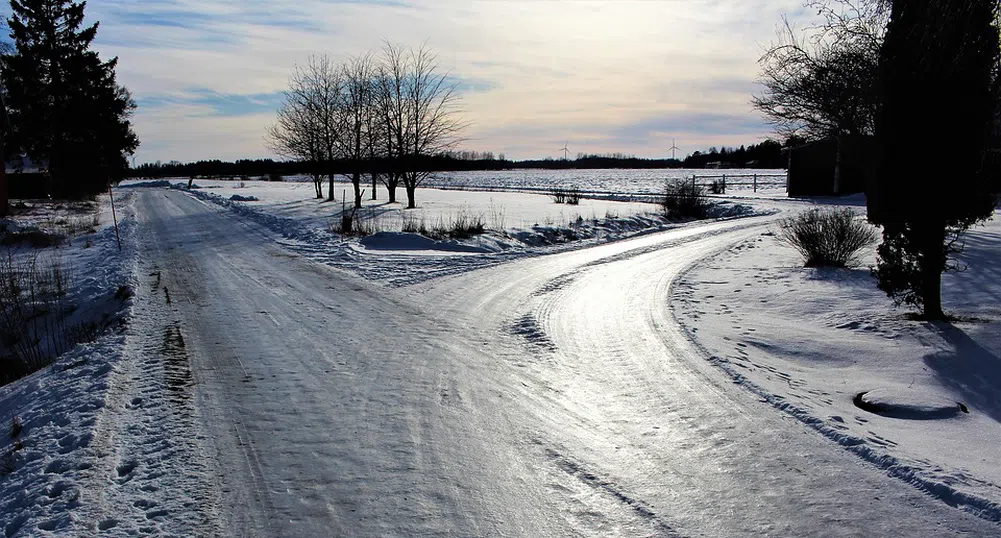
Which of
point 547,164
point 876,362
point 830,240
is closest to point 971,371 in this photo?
point 876,362

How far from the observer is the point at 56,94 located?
3816cm

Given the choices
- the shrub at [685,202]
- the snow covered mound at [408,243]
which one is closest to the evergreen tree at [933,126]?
the snow covered mound at [408,243]

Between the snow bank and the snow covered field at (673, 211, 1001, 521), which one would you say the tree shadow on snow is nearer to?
the snow covered field at (673, 211, 1001, 521)

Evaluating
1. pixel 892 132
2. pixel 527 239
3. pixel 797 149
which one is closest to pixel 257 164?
pixel 797 149

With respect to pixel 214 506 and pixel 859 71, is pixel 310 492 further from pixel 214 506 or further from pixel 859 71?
pixel 859 71

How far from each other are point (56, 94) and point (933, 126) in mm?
45327

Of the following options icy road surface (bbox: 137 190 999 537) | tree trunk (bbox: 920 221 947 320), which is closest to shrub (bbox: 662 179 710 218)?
icy road surface (bbox: 137 190 999 537)

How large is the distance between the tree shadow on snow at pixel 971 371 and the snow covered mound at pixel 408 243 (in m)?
10.4

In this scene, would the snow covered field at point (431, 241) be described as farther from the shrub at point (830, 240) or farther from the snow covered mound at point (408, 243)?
the shrub at point (830, 240)

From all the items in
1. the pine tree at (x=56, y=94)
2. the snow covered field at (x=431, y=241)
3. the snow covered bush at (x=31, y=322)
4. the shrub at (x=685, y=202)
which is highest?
the pine tree at (x=56, y=94)

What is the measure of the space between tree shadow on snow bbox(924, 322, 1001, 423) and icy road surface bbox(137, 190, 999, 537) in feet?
5.77

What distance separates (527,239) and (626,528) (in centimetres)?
1516

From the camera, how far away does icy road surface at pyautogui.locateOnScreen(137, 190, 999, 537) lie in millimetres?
3498

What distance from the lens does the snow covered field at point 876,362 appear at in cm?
420
